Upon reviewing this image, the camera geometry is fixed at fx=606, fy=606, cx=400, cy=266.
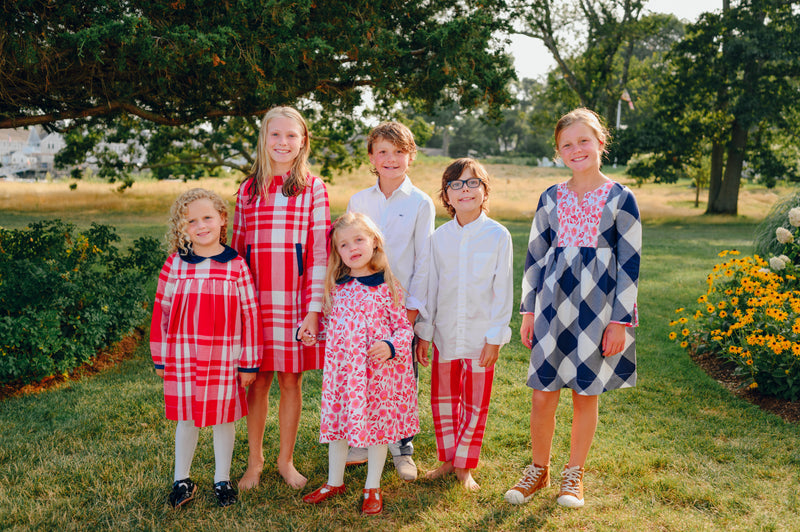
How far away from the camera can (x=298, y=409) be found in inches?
132

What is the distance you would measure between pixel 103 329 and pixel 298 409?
255 centimetres

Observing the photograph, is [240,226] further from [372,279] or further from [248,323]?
[372,279]

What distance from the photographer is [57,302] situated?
15.4ft

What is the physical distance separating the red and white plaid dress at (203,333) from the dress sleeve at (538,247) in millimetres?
1435

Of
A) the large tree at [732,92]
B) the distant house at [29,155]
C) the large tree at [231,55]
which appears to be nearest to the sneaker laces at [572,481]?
the large tree at [231,55]

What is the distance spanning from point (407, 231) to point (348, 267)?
0.40 meters

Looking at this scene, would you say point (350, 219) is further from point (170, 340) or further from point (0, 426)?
point (0, 426)

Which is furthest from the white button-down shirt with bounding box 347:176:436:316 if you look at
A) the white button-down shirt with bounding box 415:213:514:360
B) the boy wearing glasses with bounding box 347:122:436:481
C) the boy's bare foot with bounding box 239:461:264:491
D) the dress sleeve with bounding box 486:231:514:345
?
the boy's bare foot with bounding box 239:461:264:491

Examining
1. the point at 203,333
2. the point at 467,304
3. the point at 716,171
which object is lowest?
the point at 203,333

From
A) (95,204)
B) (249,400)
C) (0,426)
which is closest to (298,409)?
(249,400)

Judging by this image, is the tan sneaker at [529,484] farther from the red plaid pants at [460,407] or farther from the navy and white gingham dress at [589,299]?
the navy and white gingham dress at [589,299]

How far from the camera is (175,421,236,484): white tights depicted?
3.09 m

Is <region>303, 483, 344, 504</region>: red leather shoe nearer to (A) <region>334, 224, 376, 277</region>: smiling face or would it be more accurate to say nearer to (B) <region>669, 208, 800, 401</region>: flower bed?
(A) <region>334, 224, 376, 277</region>: smiling face

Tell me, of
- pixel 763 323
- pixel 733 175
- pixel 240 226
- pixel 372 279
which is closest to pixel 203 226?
pixel 240 226
